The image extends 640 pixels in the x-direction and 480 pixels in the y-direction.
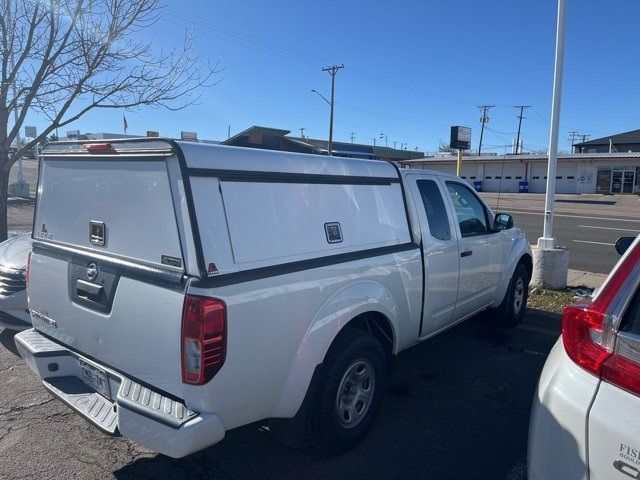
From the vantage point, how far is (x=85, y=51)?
263 inches

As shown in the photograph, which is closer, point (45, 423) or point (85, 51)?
point (45, 423)

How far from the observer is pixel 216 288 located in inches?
96.0

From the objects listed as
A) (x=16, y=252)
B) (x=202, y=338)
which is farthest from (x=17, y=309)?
(x=202, y=338)

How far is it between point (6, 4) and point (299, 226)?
580cm

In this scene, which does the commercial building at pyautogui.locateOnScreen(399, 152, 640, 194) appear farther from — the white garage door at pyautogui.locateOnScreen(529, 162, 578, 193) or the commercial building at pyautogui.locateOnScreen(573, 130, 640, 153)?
the commercial building at pyautogui.locateOnScreen(573, 130, 640, 153)

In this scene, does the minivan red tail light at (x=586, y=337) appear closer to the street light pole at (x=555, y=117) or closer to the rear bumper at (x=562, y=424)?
the rear bumper at (x=562, y=424)

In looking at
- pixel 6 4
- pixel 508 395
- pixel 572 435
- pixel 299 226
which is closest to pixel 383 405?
pixel 508 395

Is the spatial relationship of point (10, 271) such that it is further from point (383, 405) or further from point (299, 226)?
point (383, 405)

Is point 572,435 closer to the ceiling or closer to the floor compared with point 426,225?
closer to the floor

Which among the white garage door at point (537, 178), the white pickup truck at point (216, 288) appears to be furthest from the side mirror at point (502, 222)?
the white garage door at point (537, 178)


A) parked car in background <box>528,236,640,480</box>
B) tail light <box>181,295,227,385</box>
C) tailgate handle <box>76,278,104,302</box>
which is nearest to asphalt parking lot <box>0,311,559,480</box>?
tail light <box>181,295,227,385</box>

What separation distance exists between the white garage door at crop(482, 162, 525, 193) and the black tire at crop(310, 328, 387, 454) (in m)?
48.4

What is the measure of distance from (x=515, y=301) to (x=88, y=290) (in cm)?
472

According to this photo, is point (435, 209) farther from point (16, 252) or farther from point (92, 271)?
point (16, 252)
